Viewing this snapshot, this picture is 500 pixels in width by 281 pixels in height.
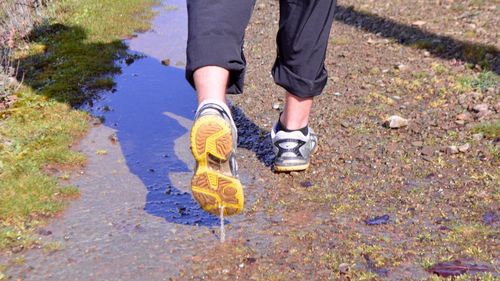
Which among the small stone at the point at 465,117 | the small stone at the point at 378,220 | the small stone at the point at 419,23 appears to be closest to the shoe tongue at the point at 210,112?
the small stone at the point at 378,220

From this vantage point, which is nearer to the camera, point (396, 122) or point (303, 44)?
point (303, 44)

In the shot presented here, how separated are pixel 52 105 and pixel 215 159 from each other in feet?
10.7

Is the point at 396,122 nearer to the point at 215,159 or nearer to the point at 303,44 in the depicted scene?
the point at 303,44

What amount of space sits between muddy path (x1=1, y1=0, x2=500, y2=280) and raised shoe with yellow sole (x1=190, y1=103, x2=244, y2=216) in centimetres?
37

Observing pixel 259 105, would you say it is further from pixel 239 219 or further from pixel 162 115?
pixel 239 219

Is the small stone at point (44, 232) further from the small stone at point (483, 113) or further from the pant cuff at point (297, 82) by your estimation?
the small stone at point (483, 113)

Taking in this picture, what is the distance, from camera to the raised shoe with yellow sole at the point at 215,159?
2660mm

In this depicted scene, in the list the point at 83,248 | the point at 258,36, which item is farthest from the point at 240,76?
the point at 258,36

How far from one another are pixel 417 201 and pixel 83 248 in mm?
1777

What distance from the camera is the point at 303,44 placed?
349 cm

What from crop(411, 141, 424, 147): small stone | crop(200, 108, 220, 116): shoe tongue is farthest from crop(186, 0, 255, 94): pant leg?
crop(411, 141, 424, 147): small stone

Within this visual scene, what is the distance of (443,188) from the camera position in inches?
147

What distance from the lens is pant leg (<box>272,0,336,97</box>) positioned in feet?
11.3

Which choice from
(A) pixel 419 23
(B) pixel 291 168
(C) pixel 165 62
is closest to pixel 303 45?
(B) pixel 291 168
